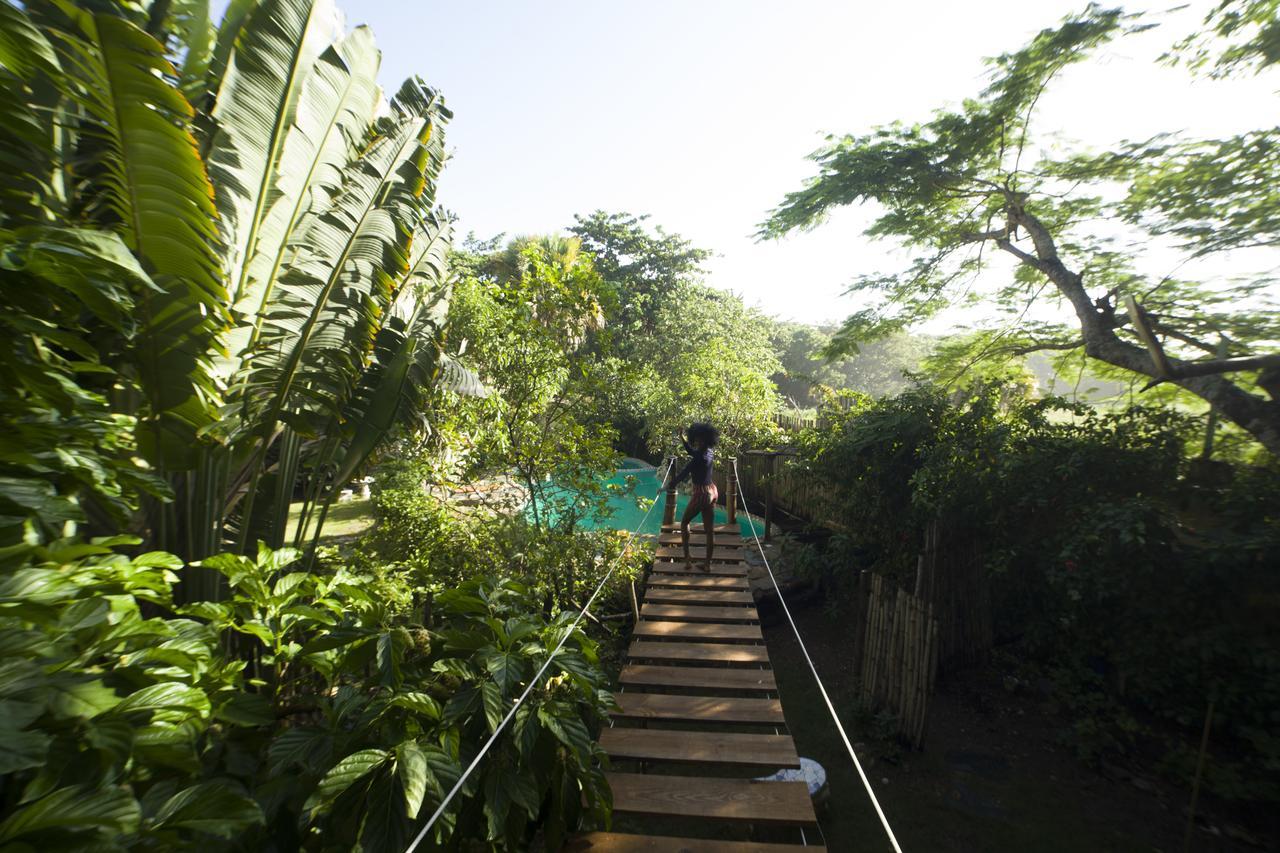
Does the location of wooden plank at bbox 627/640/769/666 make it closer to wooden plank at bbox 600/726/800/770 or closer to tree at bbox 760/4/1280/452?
wooden plank at bbox 600/726/800/770

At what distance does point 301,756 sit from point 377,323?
2456 mm

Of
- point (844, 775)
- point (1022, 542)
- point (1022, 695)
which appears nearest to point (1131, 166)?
point (1022, 542)

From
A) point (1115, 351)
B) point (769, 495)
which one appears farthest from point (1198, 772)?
point (769, 495)

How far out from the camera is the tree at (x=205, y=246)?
5.35ft

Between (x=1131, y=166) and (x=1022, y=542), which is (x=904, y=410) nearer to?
(x=1022, y=542)

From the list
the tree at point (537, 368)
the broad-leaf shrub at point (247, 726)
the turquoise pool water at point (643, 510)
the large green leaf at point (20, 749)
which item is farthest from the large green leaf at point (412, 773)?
the turquoise pool water at point (643, 510)

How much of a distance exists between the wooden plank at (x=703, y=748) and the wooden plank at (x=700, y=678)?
0.51 m

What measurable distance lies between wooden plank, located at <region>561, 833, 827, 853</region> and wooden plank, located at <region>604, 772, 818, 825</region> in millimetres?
140

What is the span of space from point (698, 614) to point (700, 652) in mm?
712

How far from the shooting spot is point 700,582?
565 cm

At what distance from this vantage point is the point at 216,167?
2578 millimetres

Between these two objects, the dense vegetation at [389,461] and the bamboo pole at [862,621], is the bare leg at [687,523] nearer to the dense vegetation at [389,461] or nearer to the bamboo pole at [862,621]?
the dense vegetation at [389,461]

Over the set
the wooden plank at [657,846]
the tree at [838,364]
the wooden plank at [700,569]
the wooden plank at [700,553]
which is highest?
the tree at [838,364]

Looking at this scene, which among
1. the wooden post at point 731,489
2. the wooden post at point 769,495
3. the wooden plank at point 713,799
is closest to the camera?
the wooden plank at point 713,799
